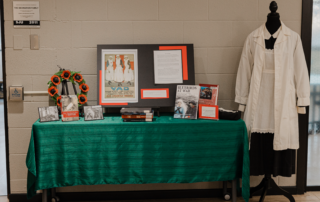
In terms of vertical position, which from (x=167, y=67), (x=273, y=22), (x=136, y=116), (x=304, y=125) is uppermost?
(x=273, y=22)

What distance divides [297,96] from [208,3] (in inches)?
45.7

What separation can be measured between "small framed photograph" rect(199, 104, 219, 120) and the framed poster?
0.58 metres

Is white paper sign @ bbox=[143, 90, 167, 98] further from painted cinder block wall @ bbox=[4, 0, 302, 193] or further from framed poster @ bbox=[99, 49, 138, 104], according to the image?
painted cinder block wall @ bbox=[4, 0, 302, 193]

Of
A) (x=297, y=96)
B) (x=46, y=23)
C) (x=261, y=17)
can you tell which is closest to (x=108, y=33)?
(x=46, y=23)

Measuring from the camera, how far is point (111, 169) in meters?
2.04

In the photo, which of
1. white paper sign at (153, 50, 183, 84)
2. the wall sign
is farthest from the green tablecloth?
the wall sign

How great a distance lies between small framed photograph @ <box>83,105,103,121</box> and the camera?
208cm

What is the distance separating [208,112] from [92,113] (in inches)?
37.4

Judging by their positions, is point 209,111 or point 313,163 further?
point 313,163

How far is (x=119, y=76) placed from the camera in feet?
7.53

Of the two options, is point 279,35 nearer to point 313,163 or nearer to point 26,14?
point 313,163

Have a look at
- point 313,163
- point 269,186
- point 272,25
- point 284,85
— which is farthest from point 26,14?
point 313,163

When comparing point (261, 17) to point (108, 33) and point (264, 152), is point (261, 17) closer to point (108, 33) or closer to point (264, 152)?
point (264, 152)

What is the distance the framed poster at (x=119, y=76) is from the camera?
228cm
